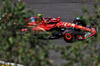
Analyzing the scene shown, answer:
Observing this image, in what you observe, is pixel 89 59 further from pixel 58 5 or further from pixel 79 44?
pixel 58 5

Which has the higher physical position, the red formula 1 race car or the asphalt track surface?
the asphalt track surface

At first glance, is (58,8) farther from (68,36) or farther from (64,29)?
(68,36)

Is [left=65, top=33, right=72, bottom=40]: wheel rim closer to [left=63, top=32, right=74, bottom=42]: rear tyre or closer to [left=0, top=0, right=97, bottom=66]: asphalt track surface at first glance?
[left=63, top=32, right=74, bottom=42]: rear tyre

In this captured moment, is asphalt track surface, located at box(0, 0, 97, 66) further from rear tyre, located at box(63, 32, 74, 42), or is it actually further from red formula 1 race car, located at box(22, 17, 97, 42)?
rear tyre, located at box(63, 32, 74, 42)

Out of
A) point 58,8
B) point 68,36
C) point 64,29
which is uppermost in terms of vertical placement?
point 58,8

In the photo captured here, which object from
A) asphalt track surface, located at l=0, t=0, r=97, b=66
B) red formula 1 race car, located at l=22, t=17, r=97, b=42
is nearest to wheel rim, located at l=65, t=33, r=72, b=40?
red formula 1 race car, located at l=22, t=17, r=97, b=42

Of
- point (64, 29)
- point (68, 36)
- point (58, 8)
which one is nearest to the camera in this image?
point (68, 36)

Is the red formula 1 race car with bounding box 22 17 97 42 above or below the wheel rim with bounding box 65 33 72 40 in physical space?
above

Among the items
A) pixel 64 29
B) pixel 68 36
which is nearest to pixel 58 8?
pixel 64 29

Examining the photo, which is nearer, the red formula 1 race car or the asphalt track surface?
the red formula 1 race car

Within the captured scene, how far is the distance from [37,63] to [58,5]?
1369cm

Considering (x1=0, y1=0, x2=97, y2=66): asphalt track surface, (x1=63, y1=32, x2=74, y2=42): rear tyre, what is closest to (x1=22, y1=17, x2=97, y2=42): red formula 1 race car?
(x1=63, y1=32, x2=74, y2=42): rear tyre

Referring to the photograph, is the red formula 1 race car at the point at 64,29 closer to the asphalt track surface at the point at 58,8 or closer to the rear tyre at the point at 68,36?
the rear tyre at the point at 68,36

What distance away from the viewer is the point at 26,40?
228 inches
